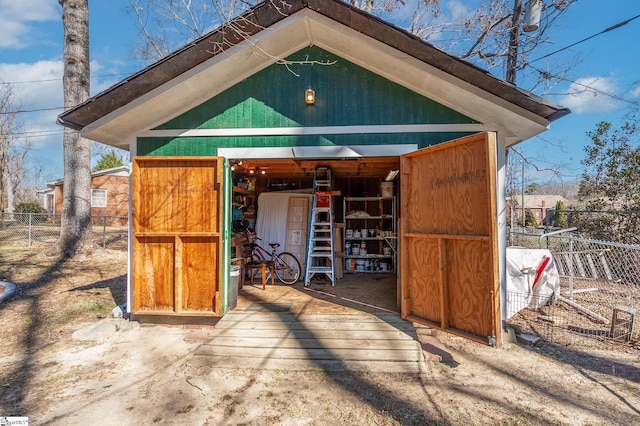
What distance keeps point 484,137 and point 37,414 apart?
4.94 m

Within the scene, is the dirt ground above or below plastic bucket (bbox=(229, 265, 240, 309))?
below

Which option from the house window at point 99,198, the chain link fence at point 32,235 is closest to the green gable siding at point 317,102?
the chain link fence at point 32,235

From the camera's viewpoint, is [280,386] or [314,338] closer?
[280,386]

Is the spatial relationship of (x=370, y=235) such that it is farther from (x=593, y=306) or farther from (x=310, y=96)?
(x=310, y=96)

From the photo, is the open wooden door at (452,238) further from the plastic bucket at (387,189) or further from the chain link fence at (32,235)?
the chain link fence at (32,235)

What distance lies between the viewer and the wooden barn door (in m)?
4.66

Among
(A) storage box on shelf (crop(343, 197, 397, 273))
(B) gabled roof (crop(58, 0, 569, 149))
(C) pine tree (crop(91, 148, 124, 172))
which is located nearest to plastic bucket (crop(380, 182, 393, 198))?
(A) storage box on shelf (crop(343, 197, 397, 273))

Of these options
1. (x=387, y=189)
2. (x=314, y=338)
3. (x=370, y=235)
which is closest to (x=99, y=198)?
(x=370, y=235)

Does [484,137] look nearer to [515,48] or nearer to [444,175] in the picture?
[444,175]

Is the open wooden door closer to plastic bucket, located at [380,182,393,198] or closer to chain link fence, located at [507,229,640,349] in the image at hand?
chain link fence, located at [507,229,640,349]

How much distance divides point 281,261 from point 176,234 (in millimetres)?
3173

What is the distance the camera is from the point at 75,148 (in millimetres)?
9195

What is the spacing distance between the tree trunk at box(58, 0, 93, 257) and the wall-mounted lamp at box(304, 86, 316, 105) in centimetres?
727

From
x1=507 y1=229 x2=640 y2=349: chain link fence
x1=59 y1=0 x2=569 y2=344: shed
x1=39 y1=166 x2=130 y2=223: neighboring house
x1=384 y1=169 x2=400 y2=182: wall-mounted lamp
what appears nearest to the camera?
x1=59 y1=0 x2=569 y2=344: shed
